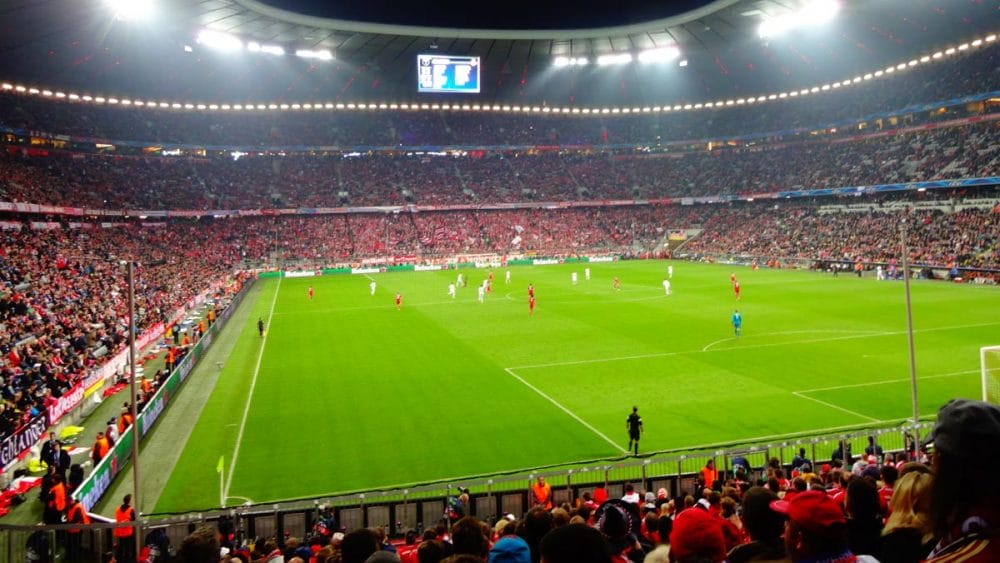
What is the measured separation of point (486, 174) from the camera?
10588 centimetres

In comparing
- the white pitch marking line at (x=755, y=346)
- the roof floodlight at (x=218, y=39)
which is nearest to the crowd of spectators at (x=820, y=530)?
the white pitch marking line at (x=755, y=346)

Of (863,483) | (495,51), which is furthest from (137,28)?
(863,483)

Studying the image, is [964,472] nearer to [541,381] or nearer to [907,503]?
[907,503]

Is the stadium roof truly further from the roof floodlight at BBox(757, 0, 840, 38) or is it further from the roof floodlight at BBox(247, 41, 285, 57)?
the roof floodlight at BBox(757, 0, 840, 38)

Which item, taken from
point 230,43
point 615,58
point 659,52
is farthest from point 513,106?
point 230,43

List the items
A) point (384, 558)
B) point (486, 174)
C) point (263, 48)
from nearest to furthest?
point (384, 558), point (263, 48), point (486, 174)

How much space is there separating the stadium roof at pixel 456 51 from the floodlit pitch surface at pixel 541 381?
101 feet

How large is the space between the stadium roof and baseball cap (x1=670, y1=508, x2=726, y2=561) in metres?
51.8

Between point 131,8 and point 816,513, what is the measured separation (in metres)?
61.4

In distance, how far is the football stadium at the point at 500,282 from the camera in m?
11.4

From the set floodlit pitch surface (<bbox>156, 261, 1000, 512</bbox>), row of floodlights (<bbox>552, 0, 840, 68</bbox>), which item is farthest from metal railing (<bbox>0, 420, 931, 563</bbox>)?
row of floodlights (<bbox>552, 0, 840, 68</bbox>)

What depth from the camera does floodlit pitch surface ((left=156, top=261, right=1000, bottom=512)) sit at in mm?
18844

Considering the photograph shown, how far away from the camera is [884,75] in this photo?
84.5 meters

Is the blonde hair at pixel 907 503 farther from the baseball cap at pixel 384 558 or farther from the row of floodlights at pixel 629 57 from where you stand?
the row of floodlights at pixel 629 57
